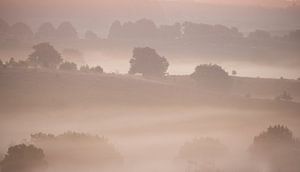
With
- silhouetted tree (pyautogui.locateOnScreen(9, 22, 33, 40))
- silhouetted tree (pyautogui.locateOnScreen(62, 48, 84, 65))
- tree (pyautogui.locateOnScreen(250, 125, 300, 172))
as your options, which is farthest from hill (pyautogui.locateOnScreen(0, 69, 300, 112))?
silhouetted tree (pyautogui.locateOnScreen(9, 22, 33, 40))

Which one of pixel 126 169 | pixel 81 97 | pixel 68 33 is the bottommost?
pixel 126 169

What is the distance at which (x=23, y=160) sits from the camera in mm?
42625

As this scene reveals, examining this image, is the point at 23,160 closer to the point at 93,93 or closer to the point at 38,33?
the point at 93,93

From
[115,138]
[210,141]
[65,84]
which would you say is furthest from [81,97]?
[210,141]

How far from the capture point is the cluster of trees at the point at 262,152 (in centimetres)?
4644

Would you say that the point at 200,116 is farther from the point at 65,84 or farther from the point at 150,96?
the point at 65,84

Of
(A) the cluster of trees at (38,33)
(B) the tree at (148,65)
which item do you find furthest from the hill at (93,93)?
(A) the cluster of trees at (38,33)

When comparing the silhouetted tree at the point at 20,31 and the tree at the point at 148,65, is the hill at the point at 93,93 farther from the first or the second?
the silhouetted tree at the point at 20,31

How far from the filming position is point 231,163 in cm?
4747

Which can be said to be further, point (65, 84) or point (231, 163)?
point (65, 84)

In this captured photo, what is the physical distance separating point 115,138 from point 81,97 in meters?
15.4

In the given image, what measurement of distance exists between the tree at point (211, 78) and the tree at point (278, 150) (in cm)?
3863

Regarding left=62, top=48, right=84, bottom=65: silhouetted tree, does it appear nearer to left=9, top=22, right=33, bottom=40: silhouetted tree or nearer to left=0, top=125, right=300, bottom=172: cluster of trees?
left=9, top=22, right=33, bottom=40: silhouetted tree

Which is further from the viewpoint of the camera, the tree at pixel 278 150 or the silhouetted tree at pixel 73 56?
the silhouetted tree at pixel 73 56
